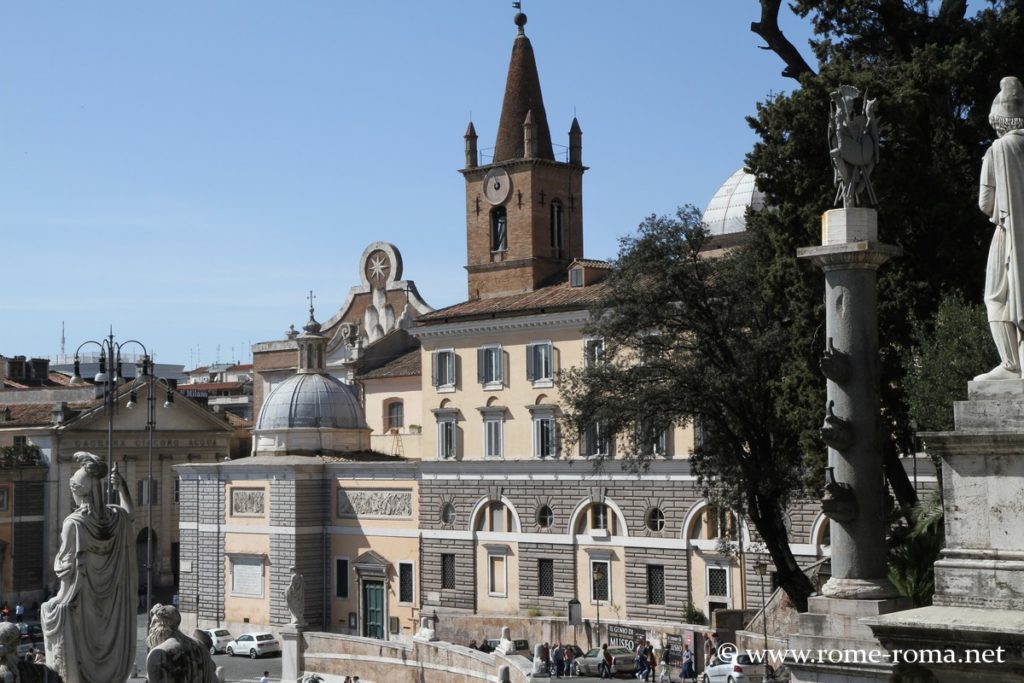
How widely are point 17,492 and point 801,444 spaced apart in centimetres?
3969

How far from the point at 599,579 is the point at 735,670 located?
443 inches

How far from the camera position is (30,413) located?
61156 millimetres

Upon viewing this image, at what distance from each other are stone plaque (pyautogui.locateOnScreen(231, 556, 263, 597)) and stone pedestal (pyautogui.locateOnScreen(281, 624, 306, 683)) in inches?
491

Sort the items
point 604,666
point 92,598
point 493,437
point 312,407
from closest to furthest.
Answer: point 92,598 → point 604,666 → point 493,437 → point 312,407

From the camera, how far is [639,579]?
1581 inches

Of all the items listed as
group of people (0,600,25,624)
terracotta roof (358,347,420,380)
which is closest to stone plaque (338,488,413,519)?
terracotta roof (358,347,420,380)

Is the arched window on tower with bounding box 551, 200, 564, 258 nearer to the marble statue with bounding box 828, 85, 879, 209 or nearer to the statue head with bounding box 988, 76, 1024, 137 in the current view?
the marble statue with bounding box 828, 85, 879, 209

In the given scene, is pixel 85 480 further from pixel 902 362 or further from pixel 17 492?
pixel 17 492

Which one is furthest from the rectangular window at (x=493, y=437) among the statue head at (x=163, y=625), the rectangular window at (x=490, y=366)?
the statue head at (x=163, y=625)

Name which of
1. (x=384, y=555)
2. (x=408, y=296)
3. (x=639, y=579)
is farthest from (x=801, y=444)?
(x=408, y=296)

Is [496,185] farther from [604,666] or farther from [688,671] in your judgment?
[688,671]

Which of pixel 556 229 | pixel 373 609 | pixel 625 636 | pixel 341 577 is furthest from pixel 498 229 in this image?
pixel 625 636

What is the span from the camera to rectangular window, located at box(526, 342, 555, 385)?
4272 cm

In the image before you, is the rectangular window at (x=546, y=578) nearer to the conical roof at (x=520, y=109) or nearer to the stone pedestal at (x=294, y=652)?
the stone pedestal at (x=294, y=652)
